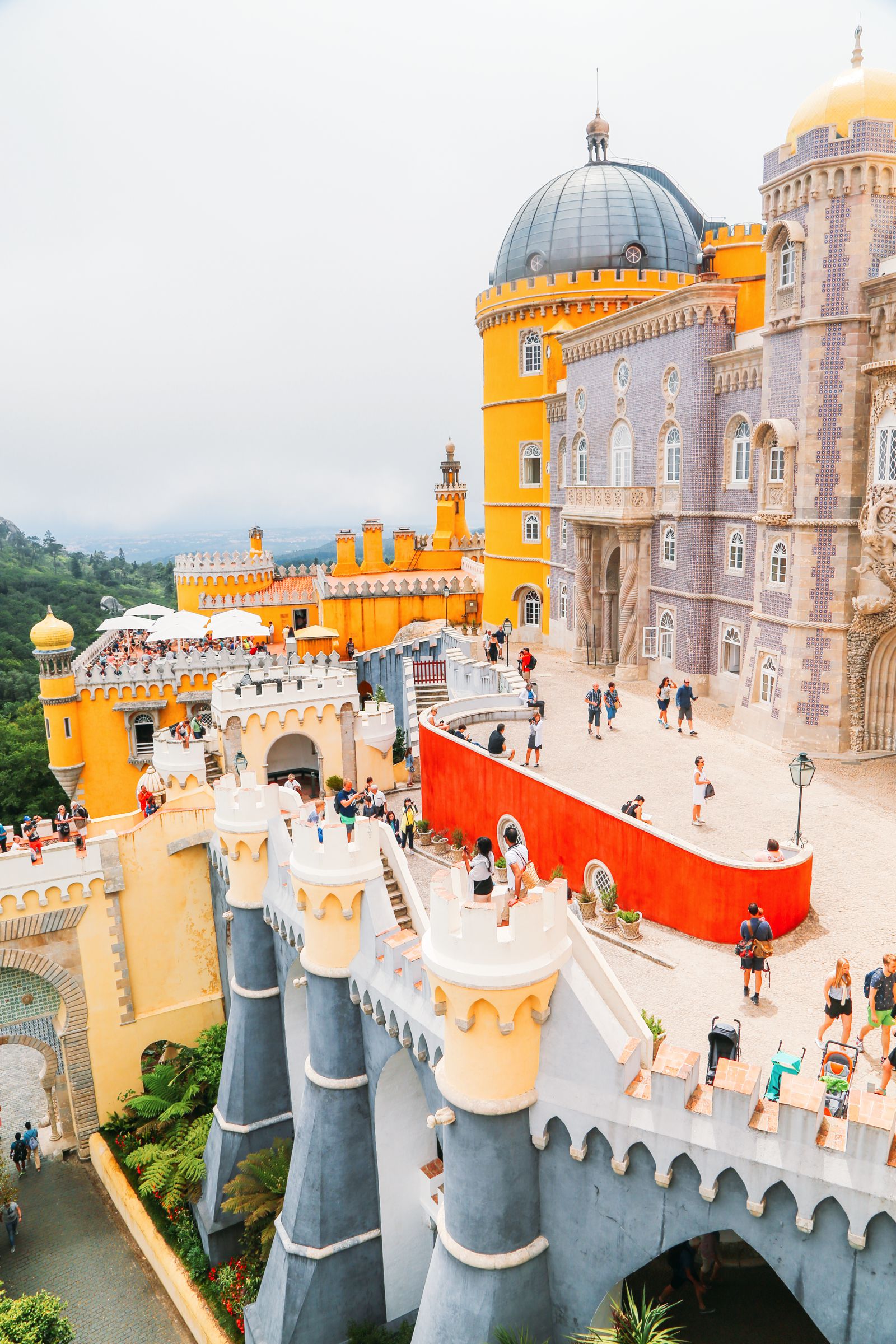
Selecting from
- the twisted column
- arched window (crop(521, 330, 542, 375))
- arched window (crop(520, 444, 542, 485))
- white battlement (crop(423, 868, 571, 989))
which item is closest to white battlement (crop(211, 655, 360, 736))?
the twisted column

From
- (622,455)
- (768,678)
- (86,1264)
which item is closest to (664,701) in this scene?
(768,678)

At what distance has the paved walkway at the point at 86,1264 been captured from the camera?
17.2 meters

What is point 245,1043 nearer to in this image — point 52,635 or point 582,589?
point 582,589

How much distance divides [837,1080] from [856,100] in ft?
63.4

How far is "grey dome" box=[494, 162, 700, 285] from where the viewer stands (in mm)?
33125

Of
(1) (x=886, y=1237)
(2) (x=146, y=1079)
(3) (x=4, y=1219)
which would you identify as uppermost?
(1) (x=886, y=1237)

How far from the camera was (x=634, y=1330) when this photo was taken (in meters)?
9.40

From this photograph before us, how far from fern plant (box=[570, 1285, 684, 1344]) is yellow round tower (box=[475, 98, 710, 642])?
28.0 meters

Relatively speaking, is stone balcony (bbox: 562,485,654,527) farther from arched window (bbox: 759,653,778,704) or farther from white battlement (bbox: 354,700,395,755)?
white battlement (bbox: 354,700,395,755)

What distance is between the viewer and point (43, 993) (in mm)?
21297

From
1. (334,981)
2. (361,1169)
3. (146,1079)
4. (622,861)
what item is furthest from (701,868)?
(146,1079)

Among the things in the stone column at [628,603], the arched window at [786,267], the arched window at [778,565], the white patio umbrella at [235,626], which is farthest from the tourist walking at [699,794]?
the white patio umbrella at [235,626]

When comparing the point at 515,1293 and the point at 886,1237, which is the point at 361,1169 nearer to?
the point at 515,1293

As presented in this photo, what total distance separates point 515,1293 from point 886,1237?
425cm
